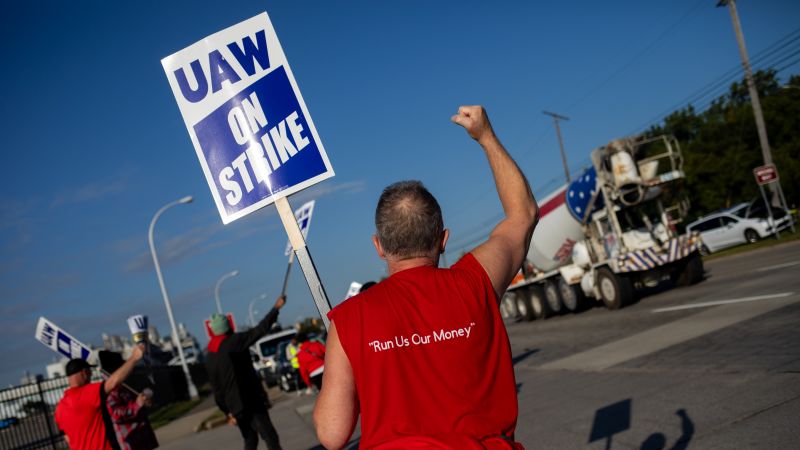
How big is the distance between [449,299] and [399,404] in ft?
1.14

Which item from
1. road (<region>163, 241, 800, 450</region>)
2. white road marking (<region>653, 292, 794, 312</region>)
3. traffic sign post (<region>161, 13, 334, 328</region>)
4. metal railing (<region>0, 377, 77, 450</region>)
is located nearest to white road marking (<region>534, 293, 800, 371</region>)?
road (<region>163, 241, 800, 450</region>)

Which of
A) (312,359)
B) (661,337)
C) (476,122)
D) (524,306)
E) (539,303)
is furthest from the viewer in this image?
(524,306)

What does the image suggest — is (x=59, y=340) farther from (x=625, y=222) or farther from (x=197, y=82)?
(x=625, y=222)

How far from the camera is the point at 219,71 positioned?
3.43 m

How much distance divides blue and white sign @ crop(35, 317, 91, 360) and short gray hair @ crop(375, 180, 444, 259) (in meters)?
7.73

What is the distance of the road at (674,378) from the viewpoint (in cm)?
531

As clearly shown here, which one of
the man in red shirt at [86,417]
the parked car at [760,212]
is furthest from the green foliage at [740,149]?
the man in red shirt at [86,417]

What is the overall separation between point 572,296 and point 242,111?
17.6 meters

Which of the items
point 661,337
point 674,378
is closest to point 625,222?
point 661,337

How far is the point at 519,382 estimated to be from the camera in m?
10.7

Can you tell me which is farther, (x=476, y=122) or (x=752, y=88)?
(x=752, y=88)

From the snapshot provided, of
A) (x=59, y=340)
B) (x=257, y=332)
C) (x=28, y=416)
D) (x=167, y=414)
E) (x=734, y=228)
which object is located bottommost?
(x=734, y=228)

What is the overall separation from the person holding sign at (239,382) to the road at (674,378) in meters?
2.61

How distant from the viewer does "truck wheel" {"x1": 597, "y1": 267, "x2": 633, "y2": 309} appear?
1716 centimetres
